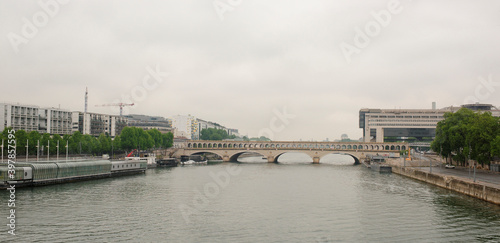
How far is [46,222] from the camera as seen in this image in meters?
32.7

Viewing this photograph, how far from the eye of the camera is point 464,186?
163ft

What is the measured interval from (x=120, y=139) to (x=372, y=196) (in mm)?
81253

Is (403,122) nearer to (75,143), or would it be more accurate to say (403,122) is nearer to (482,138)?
(482,138)

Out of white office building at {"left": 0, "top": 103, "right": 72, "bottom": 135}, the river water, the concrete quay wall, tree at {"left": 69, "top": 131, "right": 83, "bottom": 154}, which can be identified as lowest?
the river water

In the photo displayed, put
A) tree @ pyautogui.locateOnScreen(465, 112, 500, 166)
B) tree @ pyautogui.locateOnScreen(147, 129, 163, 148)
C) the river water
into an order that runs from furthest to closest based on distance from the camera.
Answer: tree @ pyautogui.locateOnScreen(147, 129, 163, 148) → tree @ pyautogui.locateOnScreen(465, 112, 500, 166) → the river water

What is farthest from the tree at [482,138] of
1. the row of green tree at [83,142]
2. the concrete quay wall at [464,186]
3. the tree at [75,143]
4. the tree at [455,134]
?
the tree at [75,143]

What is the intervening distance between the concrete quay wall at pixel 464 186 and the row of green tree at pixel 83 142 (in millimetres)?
68535

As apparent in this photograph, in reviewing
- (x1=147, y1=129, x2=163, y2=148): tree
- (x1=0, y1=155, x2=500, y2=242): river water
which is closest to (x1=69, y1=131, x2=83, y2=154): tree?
(x1=147, y1=129, x2=163, y2=148): tree

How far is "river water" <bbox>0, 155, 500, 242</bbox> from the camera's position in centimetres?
2953

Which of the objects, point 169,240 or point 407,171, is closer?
point 169,240

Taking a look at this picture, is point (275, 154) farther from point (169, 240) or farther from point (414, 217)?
point (169, 240)

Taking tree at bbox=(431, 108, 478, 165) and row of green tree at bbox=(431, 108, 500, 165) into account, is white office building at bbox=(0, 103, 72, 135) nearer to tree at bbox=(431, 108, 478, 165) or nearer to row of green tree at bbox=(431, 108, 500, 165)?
tree at bbox=(431, 108, 478, 165)

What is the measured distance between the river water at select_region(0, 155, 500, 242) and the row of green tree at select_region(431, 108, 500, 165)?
1220 centimetres

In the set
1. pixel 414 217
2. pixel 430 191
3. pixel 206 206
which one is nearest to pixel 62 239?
pixel 206 206
